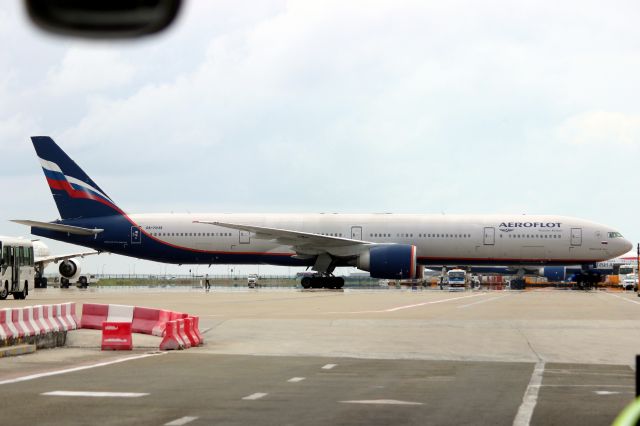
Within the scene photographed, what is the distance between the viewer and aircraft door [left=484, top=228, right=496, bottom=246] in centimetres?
5906

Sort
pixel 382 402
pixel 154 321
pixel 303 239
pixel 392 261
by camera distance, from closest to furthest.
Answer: pixel 382 402 < pixel 154 321 < pixel 392 261 < pixel 303 239

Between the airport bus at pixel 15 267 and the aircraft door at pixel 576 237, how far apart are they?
3367 centimetres

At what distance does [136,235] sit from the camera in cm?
6106

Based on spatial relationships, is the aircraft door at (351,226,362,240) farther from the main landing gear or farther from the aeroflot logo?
the aeroflot logo

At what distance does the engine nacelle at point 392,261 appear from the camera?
5631 cm

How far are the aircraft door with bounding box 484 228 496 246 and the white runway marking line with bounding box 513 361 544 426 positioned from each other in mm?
44538

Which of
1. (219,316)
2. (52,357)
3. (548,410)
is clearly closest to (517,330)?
(219,316)

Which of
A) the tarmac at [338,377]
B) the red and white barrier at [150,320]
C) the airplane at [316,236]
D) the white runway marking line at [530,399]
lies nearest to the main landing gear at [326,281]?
the airplane at [316,236]

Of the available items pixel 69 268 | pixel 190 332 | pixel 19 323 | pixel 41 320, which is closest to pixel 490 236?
pixel 69 268

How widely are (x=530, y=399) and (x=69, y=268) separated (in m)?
69.1

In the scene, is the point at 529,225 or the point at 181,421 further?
the point at 529,225

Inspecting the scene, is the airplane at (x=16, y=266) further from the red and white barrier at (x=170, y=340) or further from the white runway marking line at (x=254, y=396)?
the white runway marking line at (x=254, y=396)

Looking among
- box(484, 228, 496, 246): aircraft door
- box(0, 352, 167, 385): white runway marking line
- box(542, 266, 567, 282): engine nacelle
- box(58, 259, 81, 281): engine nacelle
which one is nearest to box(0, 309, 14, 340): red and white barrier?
box(0, 352, 167, 385): white runway marking line

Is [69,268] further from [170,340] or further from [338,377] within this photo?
[338,377]
